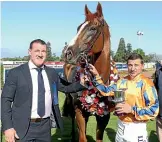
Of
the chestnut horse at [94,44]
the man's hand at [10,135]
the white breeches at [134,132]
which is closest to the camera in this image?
the man's hand at [10,135]

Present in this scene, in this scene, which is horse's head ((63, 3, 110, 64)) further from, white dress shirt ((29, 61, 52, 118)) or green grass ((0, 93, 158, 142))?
green grass ((0, 93, 158, 142))

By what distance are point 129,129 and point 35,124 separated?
Result: 108 centimetres

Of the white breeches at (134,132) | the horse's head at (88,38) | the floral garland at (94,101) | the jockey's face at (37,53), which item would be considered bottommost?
the white breeches at (134,132)

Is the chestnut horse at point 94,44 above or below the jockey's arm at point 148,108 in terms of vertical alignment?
above

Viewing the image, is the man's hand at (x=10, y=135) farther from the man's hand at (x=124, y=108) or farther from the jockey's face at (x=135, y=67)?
the jockey's face at (x=135, y=67)

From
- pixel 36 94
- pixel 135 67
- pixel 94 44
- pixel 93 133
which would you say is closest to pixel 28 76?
pixel 36 94

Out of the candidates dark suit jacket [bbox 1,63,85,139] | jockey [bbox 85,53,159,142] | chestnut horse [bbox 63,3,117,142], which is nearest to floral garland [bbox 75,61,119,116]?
chestnut horse [bbox 63,3,117,142]

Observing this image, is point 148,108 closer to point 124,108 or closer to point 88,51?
point 124,108

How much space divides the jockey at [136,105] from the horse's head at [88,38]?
101 cm

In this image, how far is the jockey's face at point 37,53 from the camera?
10.4 ft

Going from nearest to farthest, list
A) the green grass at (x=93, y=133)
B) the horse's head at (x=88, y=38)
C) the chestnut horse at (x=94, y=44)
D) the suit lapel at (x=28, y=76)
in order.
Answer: the suit lapel at (x=28, y=76) < the horse's head at (x=88, y=38) < the chestnut horse at (x=94, y=44) < the green grass at (x=93, y=133)

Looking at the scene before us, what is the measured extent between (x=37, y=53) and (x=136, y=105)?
1.27 meters

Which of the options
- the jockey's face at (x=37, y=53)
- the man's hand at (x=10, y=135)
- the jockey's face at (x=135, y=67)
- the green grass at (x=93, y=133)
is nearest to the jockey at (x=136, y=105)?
the jockey's face at (x=135, y=67)

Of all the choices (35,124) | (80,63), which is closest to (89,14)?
(80,63)
